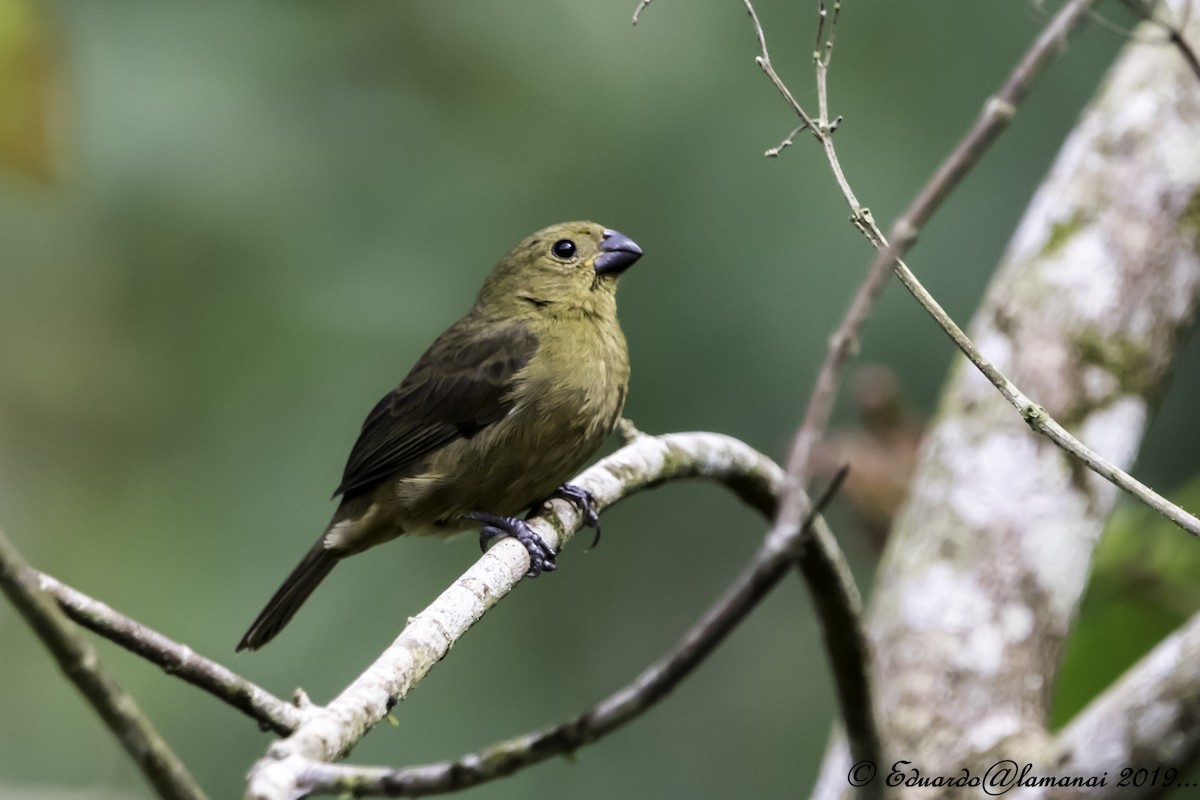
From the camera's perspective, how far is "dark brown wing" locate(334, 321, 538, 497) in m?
3.46

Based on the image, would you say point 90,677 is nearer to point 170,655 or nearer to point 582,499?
point 170,655

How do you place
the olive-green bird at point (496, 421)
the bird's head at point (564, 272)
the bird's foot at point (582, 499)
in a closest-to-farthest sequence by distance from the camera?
the bird's foot at point (582, 499)
the olive-green bird at point (496, 421)
the bird's head at point (564, 272)

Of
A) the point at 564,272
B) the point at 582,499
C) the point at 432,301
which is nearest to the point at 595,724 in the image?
the point at 582,499

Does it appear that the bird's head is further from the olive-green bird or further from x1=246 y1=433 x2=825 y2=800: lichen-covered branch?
x1=246 y1=433 x2=825 y2=800: lichen-covered branch

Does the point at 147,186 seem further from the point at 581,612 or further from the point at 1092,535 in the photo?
the point at 1092,535

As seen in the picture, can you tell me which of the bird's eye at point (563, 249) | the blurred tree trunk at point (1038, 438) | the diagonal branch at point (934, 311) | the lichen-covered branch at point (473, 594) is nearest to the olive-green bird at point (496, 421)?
the bird's eye at point (563, 249)

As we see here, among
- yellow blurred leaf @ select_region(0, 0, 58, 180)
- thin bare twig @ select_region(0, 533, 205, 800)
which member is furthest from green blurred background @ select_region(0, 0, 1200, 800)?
thin bare twig @ select_region(0, 533, 205, 800)

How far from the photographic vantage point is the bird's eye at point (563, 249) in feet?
12.7

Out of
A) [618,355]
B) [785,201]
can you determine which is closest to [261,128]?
[785,201]

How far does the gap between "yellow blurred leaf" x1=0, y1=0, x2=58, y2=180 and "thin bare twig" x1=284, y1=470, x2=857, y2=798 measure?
4.41ft

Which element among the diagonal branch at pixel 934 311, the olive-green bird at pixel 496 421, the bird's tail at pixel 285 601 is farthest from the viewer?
the bird's tail at pixel 285 601

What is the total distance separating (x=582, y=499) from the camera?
308cm

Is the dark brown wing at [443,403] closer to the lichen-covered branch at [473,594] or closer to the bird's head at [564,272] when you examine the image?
the bird's head at [564,272]

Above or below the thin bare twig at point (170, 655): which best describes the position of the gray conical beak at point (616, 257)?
above
